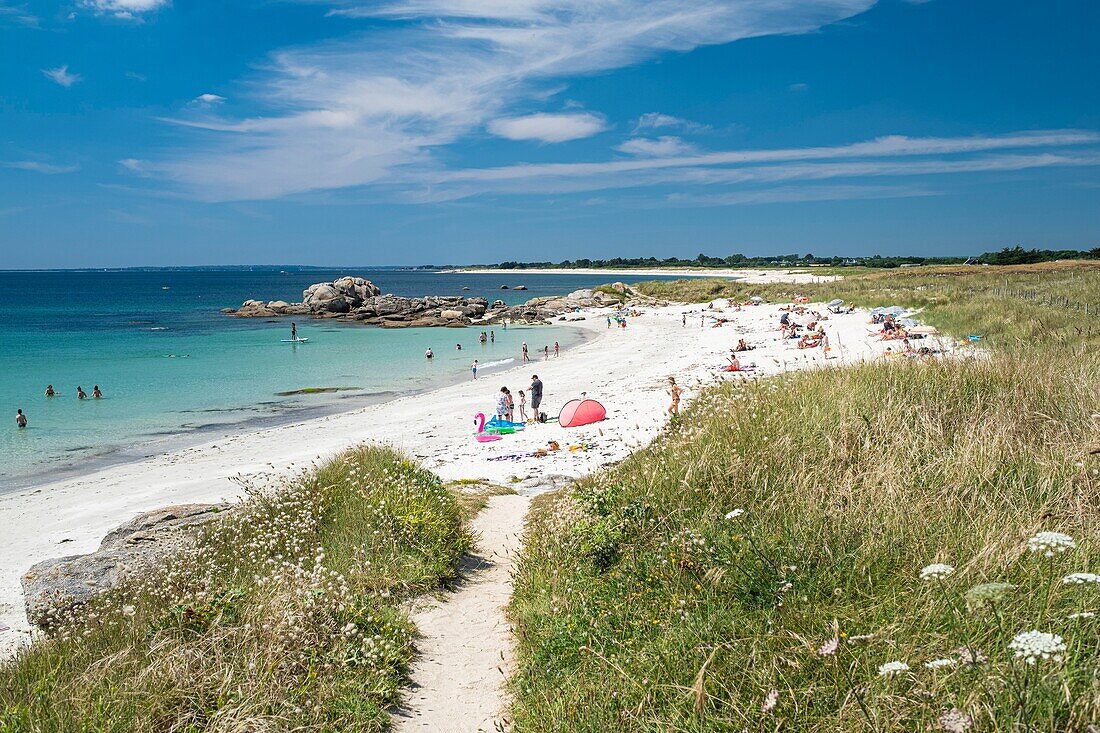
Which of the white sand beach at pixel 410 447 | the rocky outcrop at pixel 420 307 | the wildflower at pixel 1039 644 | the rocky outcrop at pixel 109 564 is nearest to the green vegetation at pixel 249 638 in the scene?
the rocky outcrop at pixel 109 564

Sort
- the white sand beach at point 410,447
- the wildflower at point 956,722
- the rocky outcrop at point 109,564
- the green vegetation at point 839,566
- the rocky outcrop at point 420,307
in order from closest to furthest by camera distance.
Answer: the wildflower at point 956,722 → the green vegetation at point 839,566 → the rocky outcrop at point 109,564 → the white sand beach at point 410,447 → the rocky outcrop at point 420,307

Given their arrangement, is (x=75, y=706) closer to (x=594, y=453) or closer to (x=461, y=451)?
(x=594, y=453)

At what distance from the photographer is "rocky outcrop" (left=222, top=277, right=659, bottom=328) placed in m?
69.4

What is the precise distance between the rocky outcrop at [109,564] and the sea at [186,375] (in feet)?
40.4

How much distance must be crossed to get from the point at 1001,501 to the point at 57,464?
76.6 ft

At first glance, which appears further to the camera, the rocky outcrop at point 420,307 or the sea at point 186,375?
the rocky outcrop at point 420,307

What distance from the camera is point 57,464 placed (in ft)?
63.8

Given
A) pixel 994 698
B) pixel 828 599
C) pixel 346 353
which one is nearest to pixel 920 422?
pixel 828 599

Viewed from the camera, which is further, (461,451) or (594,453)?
(461,451)

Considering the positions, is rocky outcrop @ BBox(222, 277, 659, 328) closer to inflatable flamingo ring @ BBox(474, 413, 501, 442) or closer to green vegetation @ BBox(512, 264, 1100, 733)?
inflatable flamingo ring @ BBox(474, 413, 501, 442)

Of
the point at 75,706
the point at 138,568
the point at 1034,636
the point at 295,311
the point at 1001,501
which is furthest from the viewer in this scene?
the point at 295,311

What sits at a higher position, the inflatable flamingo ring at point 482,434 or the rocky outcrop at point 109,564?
the rocky outcrop at point 109,564

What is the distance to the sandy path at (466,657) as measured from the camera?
4867mm

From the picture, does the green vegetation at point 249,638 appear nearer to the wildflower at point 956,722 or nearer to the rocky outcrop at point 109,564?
the rocky outcrop at point 109,564
